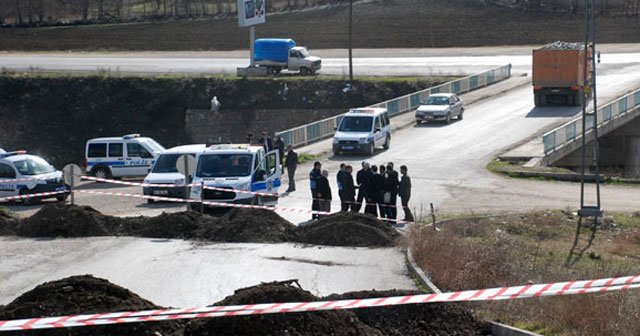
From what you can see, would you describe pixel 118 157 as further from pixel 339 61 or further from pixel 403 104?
pixel 339 61

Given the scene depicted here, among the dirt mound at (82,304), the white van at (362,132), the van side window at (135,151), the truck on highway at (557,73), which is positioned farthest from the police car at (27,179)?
the truck on highway at (557,73)

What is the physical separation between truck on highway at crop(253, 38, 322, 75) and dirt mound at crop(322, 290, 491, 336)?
161 feet

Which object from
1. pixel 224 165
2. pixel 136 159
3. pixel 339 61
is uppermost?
pixel 339 61

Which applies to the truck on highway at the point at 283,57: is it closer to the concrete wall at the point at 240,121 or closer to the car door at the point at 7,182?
the concrete wall at the point at 240,121

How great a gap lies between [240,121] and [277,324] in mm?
45498

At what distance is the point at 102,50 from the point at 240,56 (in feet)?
40.1

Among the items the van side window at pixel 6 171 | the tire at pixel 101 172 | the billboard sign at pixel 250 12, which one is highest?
the billboard sign at pixel 250 12

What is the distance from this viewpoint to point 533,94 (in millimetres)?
50906

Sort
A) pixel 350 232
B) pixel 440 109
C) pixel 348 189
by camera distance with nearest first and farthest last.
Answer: pixel 350 232 < pixel 348 189 < pixel 440 109

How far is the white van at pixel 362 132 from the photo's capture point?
126 ft

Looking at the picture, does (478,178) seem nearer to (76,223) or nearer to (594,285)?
(76,223)

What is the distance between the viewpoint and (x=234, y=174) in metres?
27.4

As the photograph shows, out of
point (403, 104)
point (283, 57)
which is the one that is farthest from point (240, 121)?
point (403, 104)

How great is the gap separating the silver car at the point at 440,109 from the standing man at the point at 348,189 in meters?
20.7
